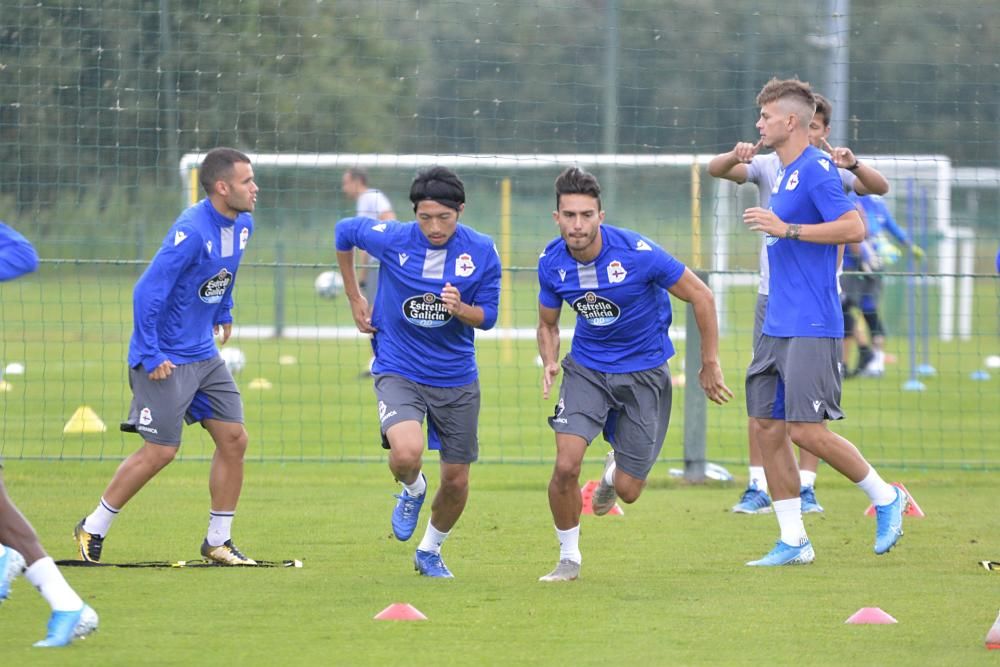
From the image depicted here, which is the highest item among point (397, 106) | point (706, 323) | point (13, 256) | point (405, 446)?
point (397, 106)

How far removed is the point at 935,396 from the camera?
53.0ft

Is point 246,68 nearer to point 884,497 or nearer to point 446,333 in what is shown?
→ point 446,333

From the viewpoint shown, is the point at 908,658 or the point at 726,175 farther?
the point at 726,175

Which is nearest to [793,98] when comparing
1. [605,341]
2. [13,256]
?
[605,341]

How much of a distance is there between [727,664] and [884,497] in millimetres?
2442

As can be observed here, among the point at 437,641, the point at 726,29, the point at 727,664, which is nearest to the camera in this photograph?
the point at 727,664

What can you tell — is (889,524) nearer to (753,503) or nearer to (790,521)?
(790,521)

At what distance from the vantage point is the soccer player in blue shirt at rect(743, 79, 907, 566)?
23.9ft

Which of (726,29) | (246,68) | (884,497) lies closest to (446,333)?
(884,497)

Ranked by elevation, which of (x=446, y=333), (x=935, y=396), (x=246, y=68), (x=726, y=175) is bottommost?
(x=935, y=396)

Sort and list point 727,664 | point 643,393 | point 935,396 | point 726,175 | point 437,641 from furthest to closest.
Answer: point 935,396
point 726,175
point 643,393
point 437,641
point 727,664

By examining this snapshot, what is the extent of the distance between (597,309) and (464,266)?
668 mm

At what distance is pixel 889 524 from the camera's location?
747 centimetres

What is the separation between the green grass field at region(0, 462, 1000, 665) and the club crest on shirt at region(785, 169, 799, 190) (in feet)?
6.06
